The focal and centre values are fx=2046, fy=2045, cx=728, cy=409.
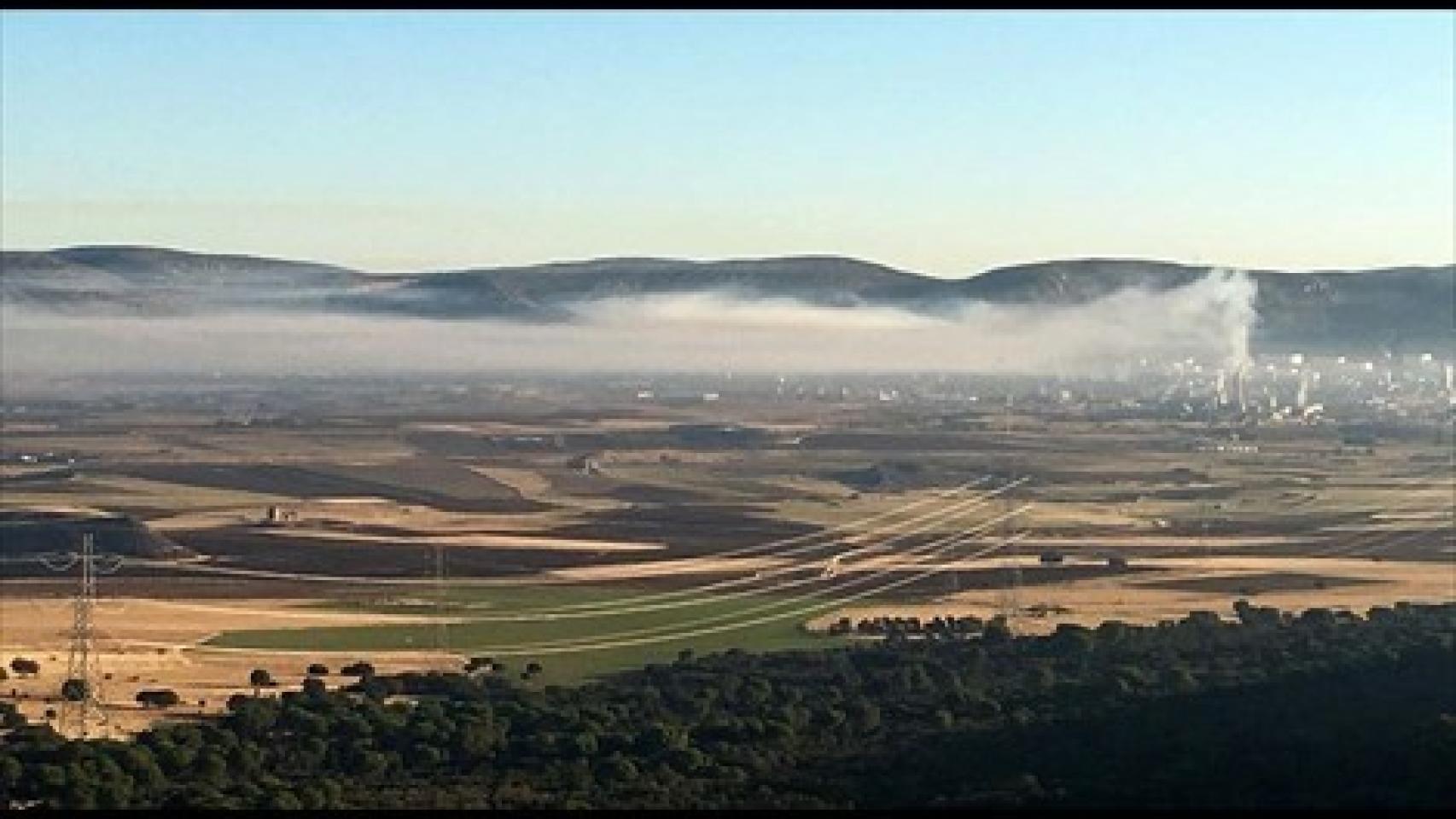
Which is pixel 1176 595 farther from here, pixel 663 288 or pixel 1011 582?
pixel 663 288

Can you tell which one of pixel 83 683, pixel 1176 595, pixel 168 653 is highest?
pixel 83 683

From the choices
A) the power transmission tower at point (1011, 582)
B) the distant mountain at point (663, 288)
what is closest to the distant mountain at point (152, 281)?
the distant mountain at point (663, 288)

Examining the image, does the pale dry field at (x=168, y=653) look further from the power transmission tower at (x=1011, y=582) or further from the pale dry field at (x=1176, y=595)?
the power transmission tower at (x=1011, y=582)

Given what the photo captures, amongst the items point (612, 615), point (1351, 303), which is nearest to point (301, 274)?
point (1351, 303)

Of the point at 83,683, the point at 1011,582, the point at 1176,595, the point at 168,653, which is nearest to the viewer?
the point at 83,683

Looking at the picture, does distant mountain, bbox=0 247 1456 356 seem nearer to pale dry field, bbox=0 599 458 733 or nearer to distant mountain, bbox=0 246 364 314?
distant mountain, bbox=0 246 364 314

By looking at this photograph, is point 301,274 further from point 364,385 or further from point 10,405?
point 10,405

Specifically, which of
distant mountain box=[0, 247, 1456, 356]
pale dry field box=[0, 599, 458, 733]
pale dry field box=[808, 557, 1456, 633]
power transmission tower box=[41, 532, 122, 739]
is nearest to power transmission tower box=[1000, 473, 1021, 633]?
pale dry field box=[808, 557, 1456, 633]

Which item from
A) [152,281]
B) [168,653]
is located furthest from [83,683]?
[152,281]
